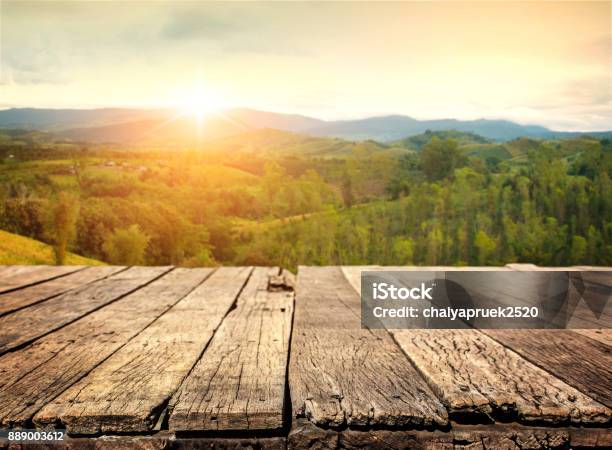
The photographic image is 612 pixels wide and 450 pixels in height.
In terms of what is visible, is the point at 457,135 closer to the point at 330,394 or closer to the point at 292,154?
the point at 292,154

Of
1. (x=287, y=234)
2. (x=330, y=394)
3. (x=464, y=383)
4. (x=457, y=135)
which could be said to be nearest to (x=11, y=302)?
(x=330, y=394)

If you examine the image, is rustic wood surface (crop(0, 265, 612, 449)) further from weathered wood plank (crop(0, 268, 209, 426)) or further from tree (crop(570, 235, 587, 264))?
tree (crop(570, 235, 587, 264))

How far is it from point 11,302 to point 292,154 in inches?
183

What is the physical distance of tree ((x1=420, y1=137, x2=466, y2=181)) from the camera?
534cm

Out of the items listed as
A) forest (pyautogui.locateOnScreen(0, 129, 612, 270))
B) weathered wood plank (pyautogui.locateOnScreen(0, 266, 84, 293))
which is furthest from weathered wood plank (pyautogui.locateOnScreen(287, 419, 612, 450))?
forest (pyautogui.locateOnScreen(0, 129, 612, 270))

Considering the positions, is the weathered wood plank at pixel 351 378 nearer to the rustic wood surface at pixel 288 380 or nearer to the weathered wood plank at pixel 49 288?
the rustic wood surface at pixel 288 380

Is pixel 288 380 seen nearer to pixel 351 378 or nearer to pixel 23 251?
pixel 351 378

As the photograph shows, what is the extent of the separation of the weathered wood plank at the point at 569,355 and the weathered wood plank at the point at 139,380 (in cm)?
103

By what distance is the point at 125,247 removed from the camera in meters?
4.75

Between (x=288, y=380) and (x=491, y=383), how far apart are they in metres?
0.52

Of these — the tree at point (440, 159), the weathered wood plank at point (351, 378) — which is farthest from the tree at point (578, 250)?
the weathered wood plank at point (351, 378)

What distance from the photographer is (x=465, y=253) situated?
4.71 metres

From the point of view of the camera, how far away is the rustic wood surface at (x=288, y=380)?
1042mm

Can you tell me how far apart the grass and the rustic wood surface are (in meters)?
2.53
